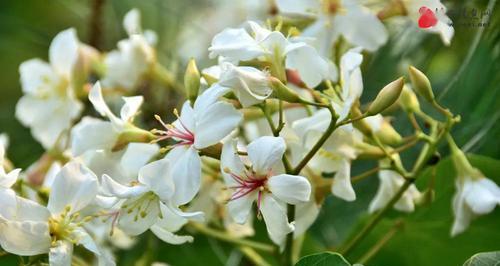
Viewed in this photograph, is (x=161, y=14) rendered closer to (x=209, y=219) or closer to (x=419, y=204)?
(x=209, y=219)

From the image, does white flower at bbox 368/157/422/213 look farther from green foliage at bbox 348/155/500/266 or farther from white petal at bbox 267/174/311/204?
white petal at bbox 267/174/311/204

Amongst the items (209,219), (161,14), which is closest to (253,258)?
(209,219)

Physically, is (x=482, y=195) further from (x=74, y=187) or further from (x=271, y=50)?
(x=74, y=187)

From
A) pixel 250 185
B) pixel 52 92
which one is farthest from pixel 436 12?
pixel 52 92

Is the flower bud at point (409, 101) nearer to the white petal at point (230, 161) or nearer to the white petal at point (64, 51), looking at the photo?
the white petal at point (230, 161)

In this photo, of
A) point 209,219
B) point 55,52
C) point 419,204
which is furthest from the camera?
point 55,52
